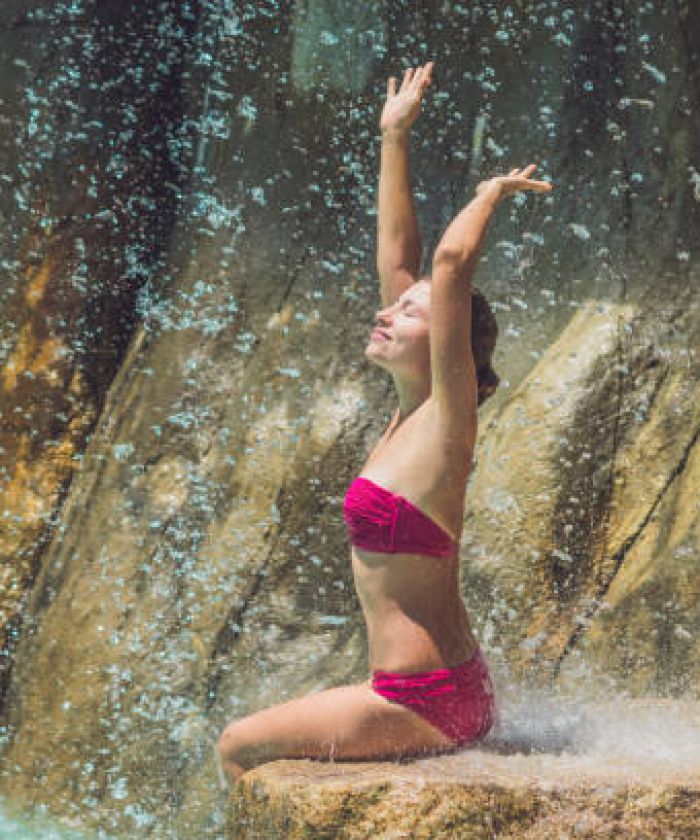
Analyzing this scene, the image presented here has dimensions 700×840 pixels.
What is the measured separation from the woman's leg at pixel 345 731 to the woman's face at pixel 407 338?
85cm

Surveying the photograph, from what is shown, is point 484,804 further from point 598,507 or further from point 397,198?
point 598,507

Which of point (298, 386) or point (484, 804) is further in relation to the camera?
point (298, 386)

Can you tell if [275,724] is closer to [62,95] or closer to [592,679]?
[592,679]

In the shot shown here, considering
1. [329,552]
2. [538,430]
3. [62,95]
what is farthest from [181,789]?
[62,95]

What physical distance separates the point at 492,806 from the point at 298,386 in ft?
8.87

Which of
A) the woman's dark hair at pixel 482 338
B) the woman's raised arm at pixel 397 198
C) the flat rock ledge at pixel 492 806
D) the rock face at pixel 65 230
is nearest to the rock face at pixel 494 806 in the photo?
the flat rock ledge at pixel 492 806

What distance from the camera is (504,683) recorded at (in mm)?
4340

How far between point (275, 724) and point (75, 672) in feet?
7.16

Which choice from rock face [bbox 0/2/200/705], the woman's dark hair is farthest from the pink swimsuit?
rock face [bbox 0/2/200/705]

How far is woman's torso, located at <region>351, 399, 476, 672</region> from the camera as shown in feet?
9.53

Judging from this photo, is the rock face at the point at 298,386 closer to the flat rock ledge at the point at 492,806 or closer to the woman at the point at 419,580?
the woman at the point at 419,580

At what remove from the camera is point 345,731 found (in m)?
2.84

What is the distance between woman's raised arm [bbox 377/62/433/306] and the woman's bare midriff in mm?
853

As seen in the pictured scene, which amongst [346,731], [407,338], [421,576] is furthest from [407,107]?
[346,731]
